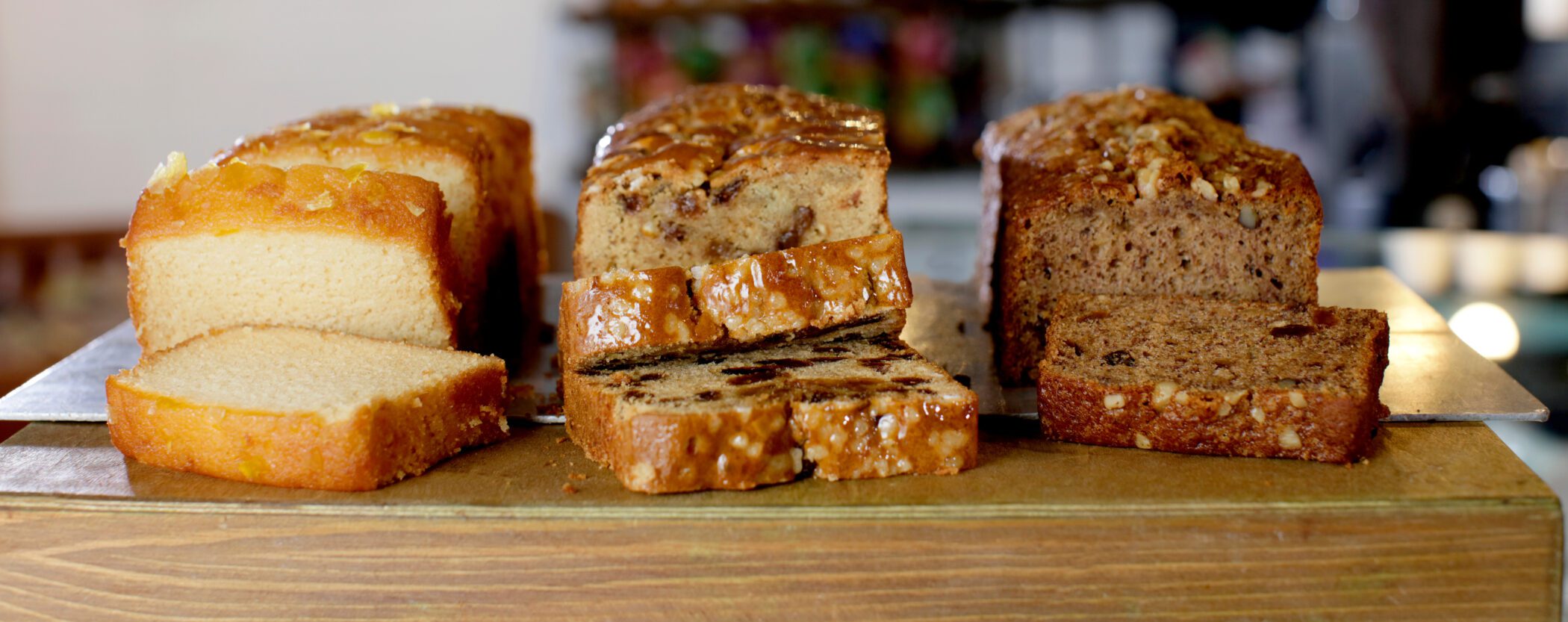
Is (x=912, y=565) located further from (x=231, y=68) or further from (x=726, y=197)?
(x=231, y=68)

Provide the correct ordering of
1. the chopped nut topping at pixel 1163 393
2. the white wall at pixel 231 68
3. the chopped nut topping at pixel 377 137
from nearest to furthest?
the chopped nut topping at pixel 1163 393 → the chopped nut topping at pixel 377 137 → the white wall at pixel 231 68

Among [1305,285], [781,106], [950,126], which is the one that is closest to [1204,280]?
[1305,285]

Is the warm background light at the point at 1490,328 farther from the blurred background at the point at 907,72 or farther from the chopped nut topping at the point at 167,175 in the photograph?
the chopped nut topping at the point at 167,175

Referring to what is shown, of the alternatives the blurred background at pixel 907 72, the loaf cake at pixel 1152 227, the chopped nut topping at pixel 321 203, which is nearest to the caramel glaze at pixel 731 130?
the loaf cake at pixel 1152 227

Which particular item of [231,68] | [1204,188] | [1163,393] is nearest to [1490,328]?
[1204,188]

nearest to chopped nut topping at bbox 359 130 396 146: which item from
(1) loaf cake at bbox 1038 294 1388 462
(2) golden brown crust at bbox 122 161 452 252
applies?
(2) golden brown crust at bbox 122 161 452 252
